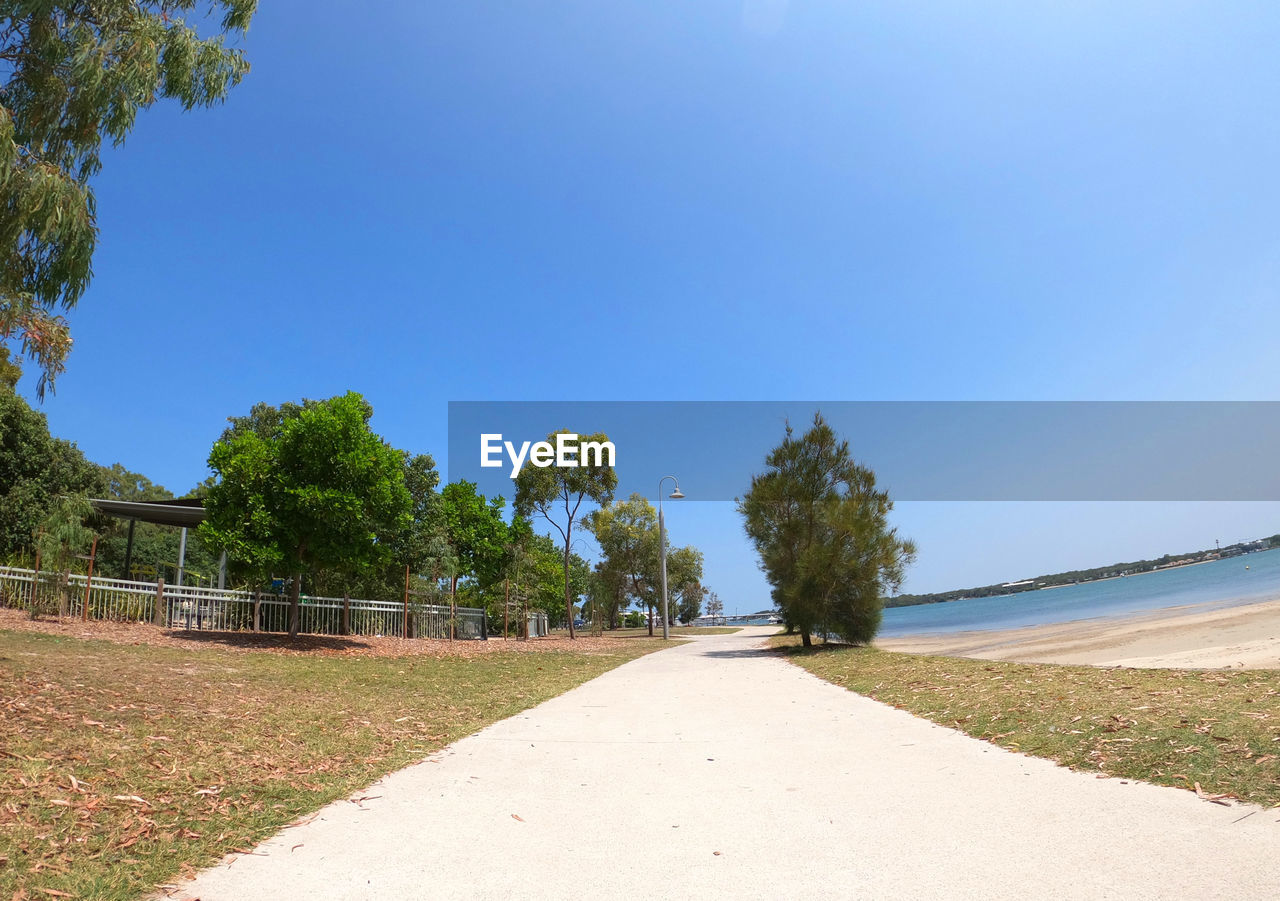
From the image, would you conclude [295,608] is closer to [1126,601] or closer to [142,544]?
[142,544]

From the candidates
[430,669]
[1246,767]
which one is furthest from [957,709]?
[430,669]

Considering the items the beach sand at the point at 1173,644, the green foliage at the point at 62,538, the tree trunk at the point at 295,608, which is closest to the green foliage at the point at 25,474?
the green foliage at the point at 62,538

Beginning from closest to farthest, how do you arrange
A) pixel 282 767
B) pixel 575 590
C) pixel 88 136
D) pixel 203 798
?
pixel 203 798, pixel 282 767, pixel 88 136, pixel 575 590

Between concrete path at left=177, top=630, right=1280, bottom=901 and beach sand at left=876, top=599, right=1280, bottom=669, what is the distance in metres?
8.18

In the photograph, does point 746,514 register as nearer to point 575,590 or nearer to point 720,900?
point 720,900

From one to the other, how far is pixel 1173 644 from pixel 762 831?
50.4 ft

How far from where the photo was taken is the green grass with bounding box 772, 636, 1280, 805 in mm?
4355

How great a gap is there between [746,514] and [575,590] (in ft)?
102

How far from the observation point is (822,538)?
20.1m

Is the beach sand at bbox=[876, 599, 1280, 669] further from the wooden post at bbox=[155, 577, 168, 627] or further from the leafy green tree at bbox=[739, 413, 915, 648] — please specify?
the wooden post at bbox=[155, 577, 168, 627]

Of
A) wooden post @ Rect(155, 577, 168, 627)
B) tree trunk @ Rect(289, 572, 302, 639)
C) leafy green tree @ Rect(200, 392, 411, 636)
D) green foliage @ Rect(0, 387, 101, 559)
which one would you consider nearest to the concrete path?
leafy green tree @ Rect(200, 392, 411, 636)

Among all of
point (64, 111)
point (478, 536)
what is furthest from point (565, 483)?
point (64, 111)

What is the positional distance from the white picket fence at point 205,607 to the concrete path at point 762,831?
523 inches

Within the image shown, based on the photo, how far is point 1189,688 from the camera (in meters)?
7.30
